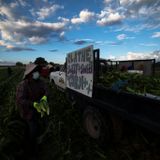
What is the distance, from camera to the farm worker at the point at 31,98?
13.2 feet

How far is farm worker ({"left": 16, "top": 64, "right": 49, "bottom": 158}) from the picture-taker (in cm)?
401

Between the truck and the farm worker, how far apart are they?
1047 millimetres

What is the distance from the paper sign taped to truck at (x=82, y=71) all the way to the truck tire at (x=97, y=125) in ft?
1.48

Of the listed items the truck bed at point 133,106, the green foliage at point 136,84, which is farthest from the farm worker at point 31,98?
the green foliage at point 136,84

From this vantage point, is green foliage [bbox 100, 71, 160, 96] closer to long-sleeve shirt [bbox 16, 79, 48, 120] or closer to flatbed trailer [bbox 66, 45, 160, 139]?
flatbed trailer [bbox 66, 45, 160, 139]

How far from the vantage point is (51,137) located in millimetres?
4809

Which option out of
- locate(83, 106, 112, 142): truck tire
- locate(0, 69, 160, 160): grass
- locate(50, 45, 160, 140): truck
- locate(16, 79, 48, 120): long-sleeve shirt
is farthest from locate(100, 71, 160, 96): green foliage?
locate(16, 79, 48, 120): long-sleeve shirt

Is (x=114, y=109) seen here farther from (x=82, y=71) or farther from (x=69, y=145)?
(x=82, y=71)

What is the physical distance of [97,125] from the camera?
4332 millimetres

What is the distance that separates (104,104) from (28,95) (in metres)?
1.58

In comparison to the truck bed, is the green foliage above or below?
above

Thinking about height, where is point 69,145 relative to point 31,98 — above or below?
below

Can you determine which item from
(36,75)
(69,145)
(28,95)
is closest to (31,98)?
(28,95)

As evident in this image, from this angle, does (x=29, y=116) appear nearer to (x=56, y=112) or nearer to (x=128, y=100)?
(x=128, y=100)
